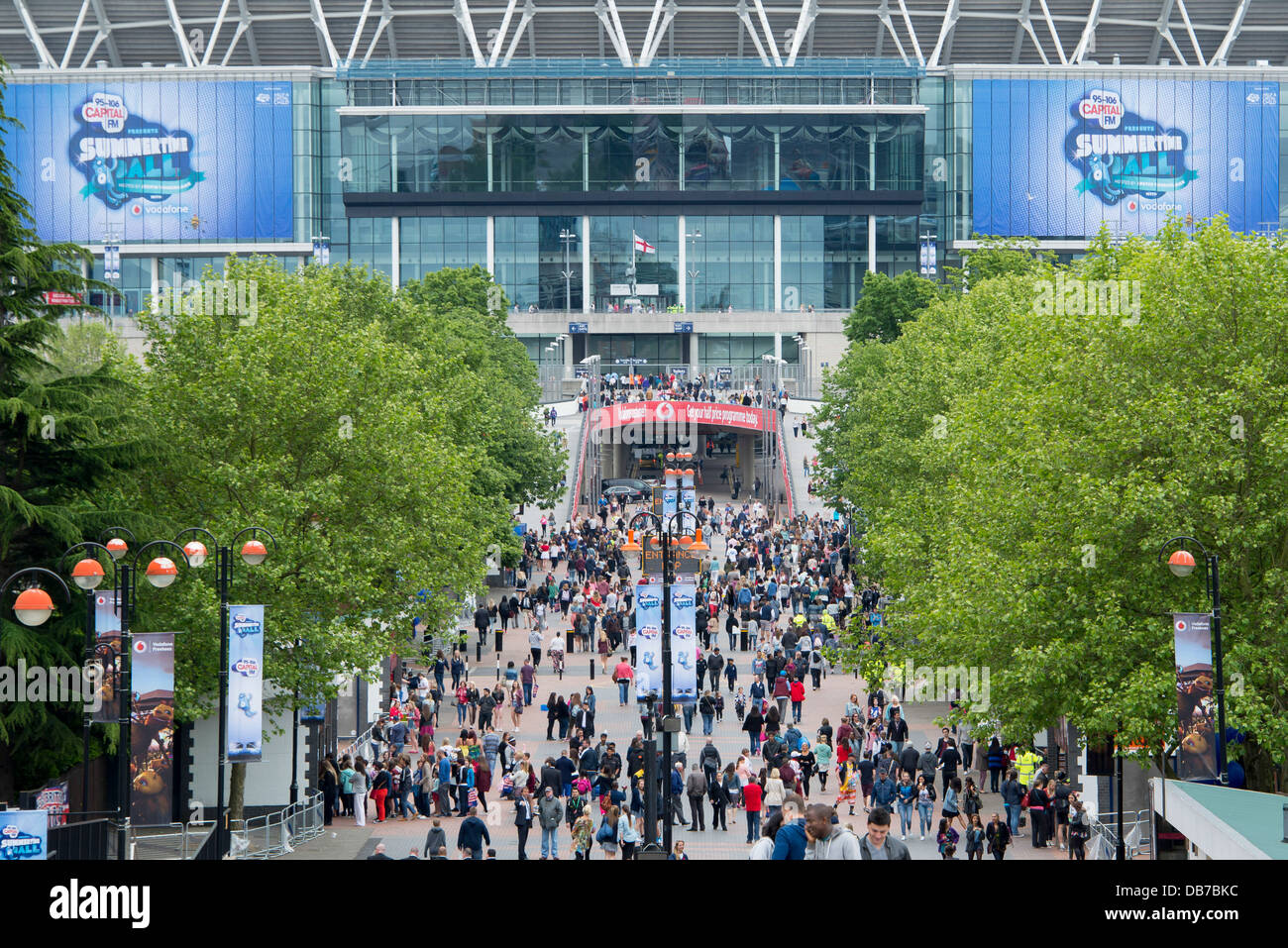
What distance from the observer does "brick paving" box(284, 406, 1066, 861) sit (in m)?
28.8

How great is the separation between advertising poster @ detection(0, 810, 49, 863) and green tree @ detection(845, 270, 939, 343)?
6127cm

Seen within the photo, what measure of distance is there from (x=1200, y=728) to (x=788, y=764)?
35.9 feet

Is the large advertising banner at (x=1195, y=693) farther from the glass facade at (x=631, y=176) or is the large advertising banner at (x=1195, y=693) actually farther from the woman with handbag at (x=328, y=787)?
the glass facade at (x=631, y=176)

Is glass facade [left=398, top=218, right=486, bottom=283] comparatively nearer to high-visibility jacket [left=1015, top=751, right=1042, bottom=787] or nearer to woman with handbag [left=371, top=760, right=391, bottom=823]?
woman with handbag [left=371, top=760, right=391, bottom=823]

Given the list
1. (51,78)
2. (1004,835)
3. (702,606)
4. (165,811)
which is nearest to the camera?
(165,811)

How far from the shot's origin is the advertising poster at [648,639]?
26.4m

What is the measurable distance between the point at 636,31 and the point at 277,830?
353 feet

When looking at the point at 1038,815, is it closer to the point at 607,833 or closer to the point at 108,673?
the point at 607,833

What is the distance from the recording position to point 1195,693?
69.6 feet

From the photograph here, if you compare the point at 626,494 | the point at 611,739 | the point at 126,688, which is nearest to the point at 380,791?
the point at 611,739

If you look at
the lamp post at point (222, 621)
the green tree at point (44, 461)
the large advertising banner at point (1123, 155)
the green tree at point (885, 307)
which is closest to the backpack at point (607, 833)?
the lamp post at point (222, 621)

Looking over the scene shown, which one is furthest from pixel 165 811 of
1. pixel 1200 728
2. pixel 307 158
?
pixel 307 158
